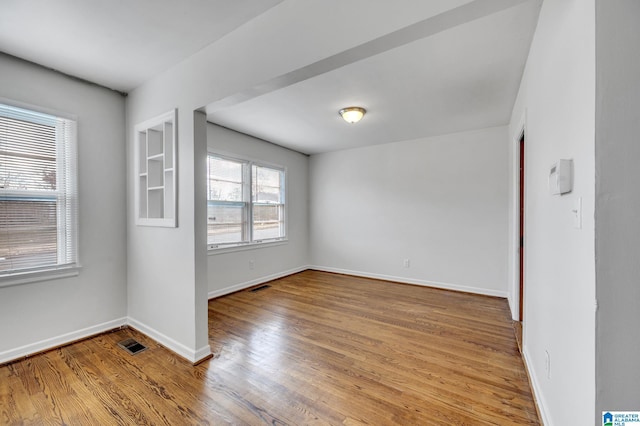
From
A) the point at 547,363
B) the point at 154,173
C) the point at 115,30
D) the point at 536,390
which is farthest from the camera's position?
the point at 154,173

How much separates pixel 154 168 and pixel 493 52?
129 inches

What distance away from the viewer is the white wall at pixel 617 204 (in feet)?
2.77

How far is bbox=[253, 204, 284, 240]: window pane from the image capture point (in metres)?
4.75

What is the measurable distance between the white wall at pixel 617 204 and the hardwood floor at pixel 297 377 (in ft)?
3.52

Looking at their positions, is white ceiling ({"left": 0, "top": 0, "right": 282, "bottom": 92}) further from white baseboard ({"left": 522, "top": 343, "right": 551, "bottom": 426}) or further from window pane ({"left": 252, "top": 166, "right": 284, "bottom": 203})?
white baseboard ({"left": 522, "top": 343, "right": 551, "bottom": 426})

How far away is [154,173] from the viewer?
9.22ft

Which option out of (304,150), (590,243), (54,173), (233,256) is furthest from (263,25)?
(304,150)

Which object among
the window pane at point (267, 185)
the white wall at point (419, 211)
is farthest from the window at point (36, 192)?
the white wall at point (419, 211)

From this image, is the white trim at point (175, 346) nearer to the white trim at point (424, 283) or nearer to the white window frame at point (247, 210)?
the white window frame at point (247, 210)

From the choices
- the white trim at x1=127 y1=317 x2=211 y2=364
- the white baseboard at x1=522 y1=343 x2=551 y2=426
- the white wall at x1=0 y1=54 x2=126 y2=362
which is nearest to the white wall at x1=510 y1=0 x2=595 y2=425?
the white baseboard at x1=522 y1=343 x2=551 y2=426

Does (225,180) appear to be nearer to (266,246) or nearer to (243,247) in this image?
(243,247)

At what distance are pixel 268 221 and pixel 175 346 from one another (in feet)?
9.25

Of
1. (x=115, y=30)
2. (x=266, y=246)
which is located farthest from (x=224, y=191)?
(x=115, y=30)

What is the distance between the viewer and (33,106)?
7.71 ft
